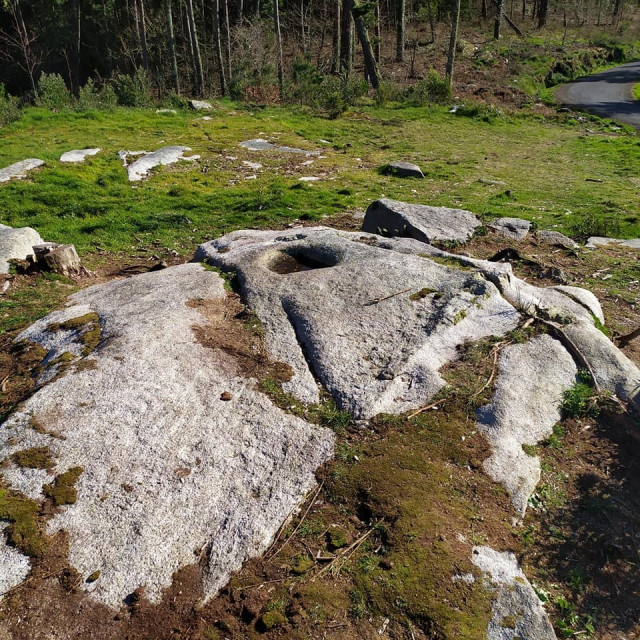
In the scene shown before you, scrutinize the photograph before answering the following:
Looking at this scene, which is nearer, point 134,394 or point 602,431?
point 134,394

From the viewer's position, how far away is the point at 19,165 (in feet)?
41.7

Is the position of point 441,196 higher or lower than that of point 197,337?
lower

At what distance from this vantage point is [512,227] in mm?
10000

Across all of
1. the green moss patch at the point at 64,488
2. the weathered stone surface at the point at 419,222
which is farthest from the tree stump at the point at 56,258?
the green moss patch at the point at 64,488

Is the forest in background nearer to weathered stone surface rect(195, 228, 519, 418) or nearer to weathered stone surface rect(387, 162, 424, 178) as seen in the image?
weathered stone surface rect(387, 162, 424, 178)

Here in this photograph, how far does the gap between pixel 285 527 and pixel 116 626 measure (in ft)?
3.57

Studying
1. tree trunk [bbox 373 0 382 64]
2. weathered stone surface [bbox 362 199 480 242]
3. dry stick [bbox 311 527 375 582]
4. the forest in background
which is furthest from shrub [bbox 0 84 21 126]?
dry stick [bbox 311 527 375 582]

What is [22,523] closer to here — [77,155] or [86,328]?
[86,328]

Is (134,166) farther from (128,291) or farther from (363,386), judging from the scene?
(363,386)

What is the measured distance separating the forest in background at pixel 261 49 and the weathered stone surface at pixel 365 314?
1616cm

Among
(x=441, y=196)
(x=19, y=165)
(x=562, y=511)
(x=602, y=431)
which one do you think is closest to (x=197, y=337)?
(x=562, y=511)

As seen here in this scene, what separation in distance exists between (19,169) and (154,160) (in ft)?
10.8

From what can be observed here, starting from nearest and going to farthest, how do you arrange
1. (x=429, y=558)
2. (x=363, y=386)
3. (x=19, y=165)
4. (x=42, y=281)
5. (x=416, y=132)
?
(x=429, y=558)
(x=363, y=386)
(x=42, y=281)
(x=19, y=165)
(x=416, y=132)

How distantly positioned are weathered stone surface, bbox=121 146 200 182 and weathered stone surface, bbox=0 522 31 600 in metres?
11.6
